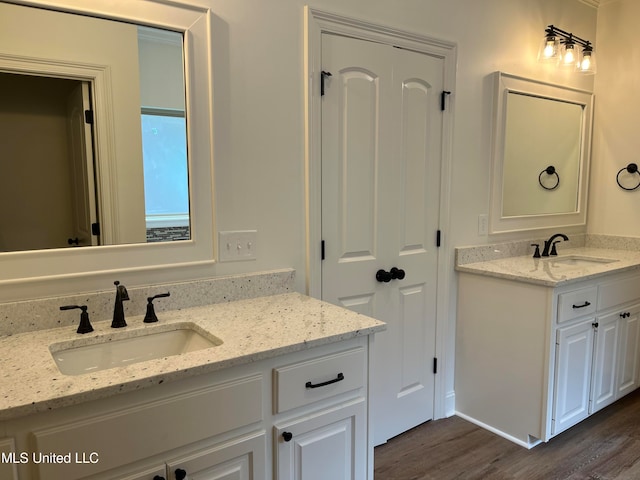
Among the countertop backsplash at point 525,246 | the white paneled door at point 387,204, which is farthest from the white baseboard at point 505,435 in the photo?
the countertop backsplash at point 525,246

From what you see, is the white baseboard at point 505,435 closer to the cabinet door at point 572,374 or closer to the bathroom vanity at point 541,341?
the bathroom vanity at point 541,341

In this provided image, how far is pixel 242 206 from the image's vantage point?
1.94 meters

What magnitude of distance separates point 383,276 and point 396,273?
0.08m

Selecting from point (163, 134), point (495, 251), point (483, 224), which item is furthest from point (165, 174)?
point (495, 251)

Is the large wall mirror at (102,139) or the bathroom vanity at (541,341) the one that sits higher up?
the large wall mirror at (102,139)

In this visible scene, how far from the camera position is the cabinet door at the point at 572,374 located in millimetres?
2410

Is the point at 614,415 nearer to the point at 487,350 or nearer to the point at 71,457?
the point at 487,350

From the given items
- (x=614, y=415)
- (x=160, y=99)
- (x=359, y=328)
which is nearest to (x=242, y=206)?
(x=160, y=99)

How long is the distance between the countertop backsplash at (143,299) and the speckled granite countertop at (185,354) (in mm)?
35

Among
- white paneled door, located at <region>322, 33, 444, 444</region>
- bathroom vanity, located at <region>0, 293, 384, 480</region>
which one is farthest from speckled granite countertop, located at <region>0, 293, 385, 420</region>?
white paneled door, located at <region>322, 33, 444, 444</region>

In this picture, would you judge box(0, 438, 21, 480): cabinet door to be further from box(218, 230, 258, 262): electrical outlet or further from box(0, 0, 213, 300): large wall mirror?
box(218, 230, 258, 262): electrical outlet

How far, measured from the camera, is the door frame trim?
2.06m

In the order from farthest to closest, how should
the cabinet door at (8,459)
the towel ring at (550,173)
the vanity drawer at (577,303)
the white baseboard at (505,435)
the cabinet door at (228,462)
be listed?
the towel ring at (550,173) < the white baseboard at (505,435) < the vanity drawer at (577,303) < the cabinet door at (228,462) < the cabinet door at (8,459)

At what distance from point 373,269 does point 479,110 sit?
1.17m
